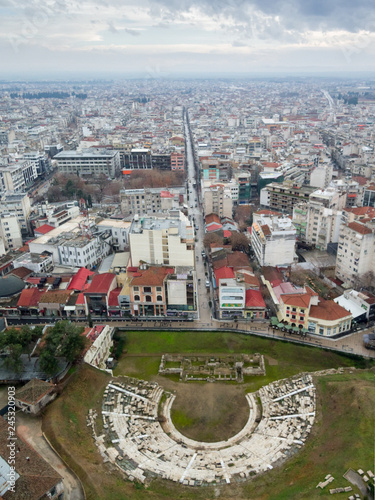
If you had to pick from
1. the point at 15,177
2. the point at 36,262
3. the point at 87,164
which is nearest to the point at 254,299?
the point at 36,262

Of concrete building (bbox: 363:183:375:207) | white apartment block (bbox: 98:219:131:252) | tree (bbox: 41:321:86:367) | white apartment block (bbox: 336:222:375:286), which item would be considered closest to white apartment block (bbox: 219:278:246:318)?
white apartment block (bbox: 336:222:375:286)

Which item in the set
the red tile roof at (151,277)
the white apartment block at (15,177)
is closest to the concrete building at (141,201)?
the white apartment block at (15,177)

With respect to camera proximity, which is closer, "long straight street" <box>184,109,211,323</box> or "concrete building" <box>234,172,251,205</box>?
"long straight street" <box>184,109,211,323</box>

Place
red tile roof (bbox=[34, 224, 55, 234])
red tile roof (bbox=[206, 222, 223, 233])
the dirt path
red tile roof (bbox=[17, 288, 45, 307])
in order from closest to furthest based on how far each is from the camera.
Result: the dirt path < red tile roof (bbox=[17, 288, 45, 307]) < red tile roof (bbox=[34, 224, 55, 234]) < red tile roof (bbox=[206, 222, 223, 233])

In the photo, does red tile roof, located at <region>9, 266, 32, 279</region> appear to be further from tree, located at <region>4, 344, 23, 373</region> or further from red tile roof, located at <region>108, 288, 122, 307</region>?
tree, located at <region>4, 344, 23, 373</region>

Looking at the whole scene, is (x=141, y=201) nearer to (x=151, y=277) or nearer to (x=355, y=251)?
(x=151, y=277)
